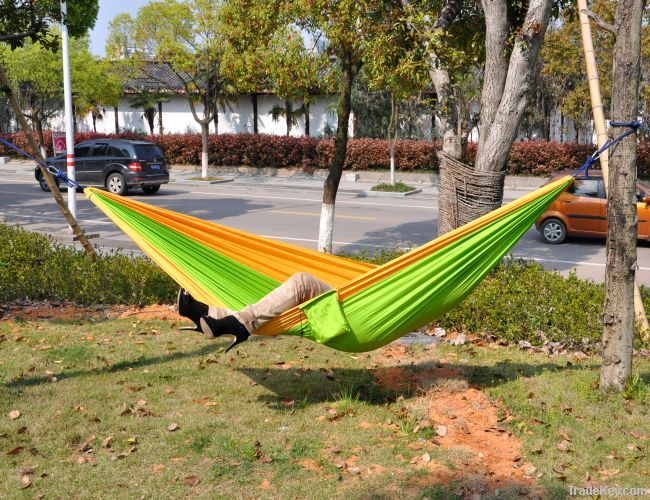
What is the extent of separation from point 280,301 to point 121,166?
740 inches

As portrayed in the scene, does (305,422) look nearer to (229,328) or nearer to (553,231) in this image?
(229,328)

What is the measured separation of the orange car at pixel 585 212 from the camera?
14.4 m

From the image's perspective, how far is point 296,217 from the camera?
18688mm

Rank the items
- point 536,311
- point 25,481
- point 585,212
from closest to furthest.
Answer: point 25,481
point 536,311
point 585,212

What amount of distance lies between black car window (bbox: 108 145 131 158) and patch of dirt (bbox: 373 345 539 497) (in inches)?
705

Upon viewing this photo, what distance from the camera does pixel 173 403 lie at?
5789mm

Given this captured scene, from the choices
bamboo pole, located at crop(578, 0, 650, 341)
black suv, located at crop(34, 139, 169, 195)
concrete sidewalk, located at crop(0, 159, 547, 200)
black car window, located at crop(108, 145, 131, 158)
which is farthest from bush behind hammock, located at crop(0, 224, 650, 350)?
concrete sidewalk, located at crop(0, 159, 547, 200)

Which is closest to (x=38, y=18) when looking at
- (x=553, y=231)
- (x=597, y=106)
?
(x=597, y=106)

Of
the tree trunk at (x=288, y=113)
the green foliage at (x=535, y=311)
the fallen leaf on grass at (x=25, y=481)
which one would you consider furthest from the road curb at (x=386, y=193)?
the fallen leaf on grass at (x=25, y=481)

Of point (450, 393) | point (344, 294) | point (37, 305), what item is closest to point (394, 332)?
point (344, 294)

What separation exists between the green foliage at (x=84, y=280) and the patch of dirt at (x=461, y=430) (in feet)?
10.7

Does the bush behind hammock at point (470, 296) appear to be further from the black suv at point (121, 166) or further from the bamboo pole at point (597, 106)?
the black suv at point (121, 166)

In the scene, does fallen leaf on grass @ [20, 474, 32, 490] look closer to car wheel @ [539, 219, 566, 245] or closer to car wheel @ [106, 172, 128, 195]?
car wheel @ [539, 219, 566, 245]

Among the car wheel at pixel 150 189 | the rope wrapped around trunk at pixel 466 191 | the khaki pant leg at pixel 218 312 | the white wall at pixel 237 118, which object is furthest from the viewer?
the white wall at pixel 237 118
